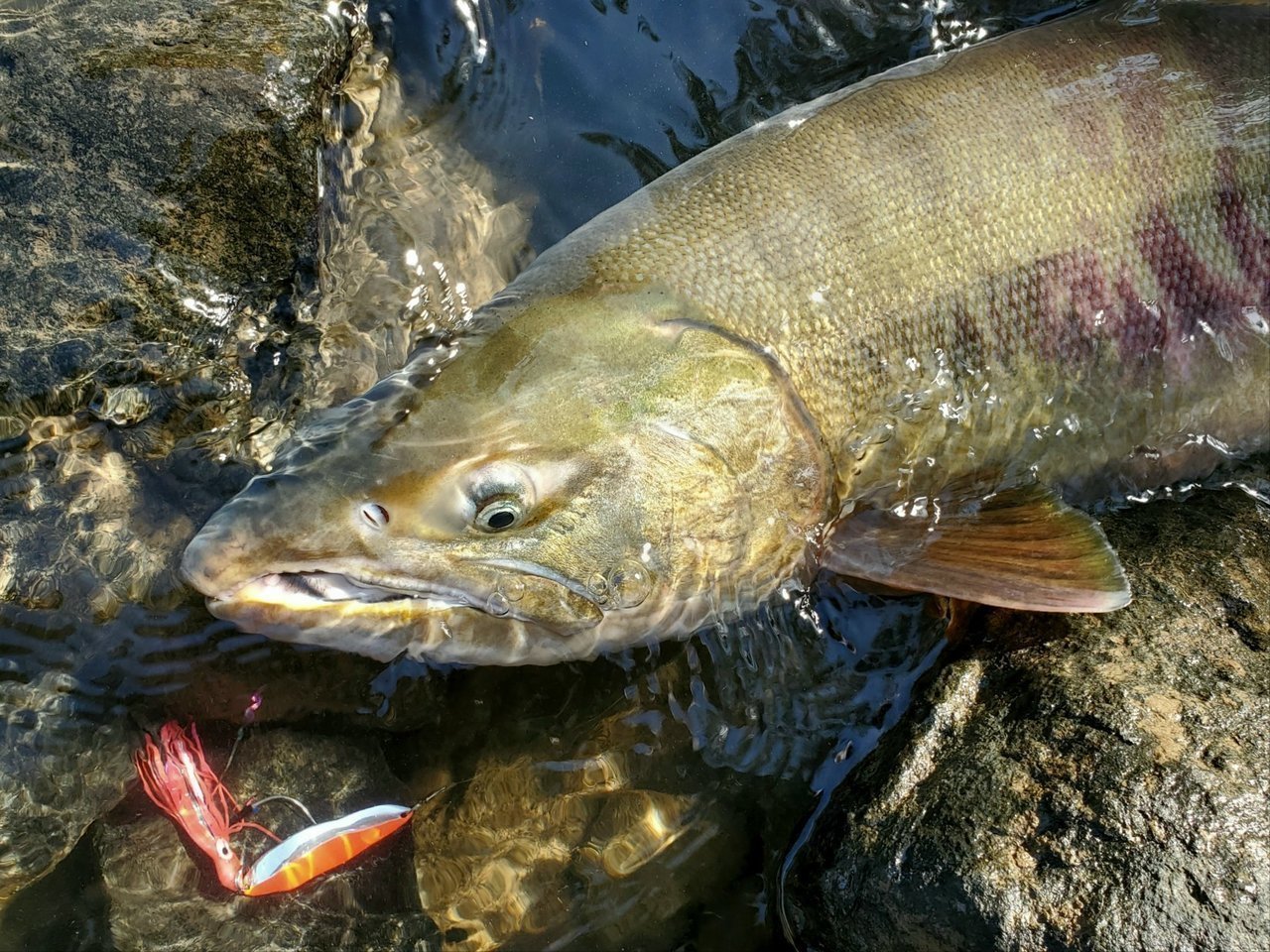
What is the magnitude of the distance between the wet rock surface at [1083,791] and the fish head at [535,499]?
77 centimetres

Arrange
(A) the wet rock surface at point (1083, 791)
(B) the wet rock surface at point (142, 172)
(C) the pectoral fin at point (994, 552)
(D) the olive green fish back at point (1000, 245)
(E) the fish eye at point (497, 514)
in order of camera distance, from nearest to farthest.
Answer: (A) the wet rock surface at point (1083, 791) < (E) the fish eye at point (497, 514) < (C) the pectoral fin at point (994, 552) < (D) the olive green fish back at point (1000, 245) < (B) the wet rock surface at point (142, 172)

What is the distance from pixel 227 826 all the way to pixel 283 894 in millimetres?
271

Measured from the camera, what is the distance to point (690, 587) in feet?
9.74

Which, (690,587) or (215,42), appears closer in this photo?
(690,587)

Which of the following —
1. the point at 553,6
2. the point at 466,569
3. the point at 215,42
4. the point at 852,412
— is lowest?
the point at 852,412

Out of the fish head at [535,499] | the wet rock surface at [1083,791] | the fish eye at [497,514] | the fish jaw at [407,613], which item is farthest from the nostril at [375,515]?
the wet rock surface at [1083,791]

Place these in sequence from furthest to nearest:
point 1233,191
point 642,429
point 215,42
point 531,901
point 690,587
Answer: point 215,42, point 1233,191, point 531,901, point 690,587, point 642,429

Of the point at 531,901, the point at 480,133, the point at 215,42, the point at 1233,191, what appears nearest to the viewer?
the point at 531,901

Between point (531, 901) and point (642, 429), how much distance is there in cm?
155

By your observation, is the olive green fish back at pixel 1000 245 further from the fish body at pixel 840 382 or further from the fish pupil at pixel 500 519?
the fish pupil at pixel 500 519

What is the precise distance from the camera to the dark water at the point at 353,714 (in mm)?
3049

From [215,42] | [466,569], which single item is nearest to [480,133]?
[215,42]

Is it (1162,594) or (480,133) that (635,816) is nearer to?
(1162,594)

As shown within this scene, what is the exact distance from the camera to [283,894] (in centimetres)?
303
